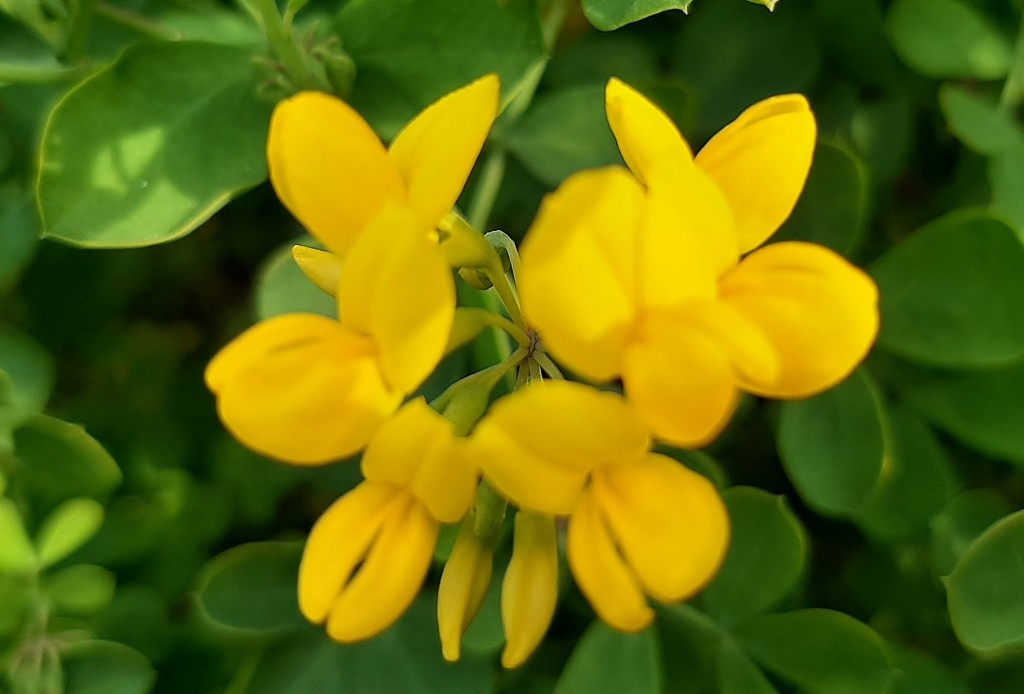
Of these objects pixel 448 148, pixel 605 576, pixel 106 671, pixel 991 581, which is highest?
pixel 448 148

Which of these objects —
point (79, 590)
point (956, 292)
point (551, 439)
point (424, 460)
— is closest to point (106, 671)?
point (79, 590)

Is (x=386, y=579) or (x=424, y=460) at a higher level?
(x=424, y=460)

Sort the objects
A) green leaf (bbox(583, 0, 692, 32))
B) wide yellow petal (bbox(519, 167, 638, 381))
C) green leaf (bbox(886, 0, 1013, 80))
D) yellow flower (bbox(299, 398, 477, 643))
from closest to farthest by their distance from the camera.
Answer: wide yellow petal (bbox(519, 167, 638, 381)) < yellow flower (bbox(299, 398, 477, 643)) < green leaf (bbox(583, 0, 692, 32)) < green leaf (bbox(886, 0, 1013, 80))

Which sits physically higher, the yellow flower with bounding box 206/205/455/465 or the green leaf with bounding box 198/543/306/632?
the yellow flower with bounding box 206/205/455/465

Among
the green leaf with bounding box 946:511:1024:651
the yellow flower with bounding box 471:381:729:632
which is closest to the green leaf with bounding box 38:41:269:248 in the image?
the yellow flower with bounding box 471:381:729:632

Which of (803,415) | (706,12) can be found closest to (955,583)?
(803,415)

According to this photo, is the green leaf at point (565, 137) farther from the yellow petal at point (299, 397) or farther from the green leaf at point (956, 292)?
the yellow petal at point (299, 397)

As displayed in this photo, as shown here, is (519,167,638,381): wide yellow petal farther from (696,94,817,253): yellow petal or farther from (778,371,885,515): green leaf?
(778,371,885,515): green leaf

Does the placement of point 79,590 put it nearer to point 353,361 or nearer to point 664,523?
point 353,361
